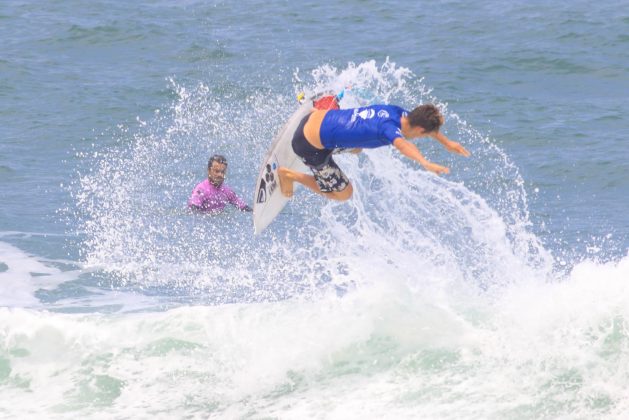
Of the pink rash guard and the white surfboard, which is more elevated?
the white surfboard

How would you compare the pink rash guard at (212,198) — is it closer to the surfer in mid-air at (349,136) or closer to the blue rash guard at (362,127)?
the surfer in mid-air at (349,136)

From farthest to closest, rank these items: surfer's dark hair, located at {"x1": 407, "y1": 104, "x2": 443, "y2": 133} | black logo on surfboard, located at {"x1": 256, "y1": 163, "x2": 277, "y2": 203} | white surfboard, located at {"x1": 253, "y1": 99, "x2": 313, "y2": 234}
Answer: black logo on surfboard, located at {"x1": 256, "y1": 163, "x2": 277, "y2": 203} → white surfboard, located at {"x1": 253, "y1": 99, "x2": 313, "y2": 234} → surfer's dark hair, located at {"x1": 407, "y1": 104, "x2": 443, "y2": 133}

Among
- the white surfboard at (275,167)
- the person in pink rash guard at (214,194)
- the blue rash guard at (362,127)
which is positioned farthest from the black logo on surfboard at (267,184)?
the person in pink rash guard at (214,194)

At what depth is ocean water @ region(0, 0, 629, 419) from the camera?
27.8 ft

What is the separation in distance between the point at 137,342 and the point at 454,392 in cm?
299

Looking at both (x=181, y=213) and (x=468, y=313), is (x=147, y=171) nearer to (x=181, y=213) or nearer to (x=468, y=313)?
(x=181, y=213)

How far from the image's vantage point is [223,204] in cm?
1332

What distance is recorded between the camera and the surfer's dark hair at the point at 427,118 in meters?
8.38

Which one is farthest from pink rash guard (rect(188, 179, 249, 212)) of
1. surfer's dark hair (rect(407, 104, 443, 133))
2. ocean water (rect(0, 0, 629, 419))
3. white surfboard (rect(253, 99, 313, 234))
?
surfer's dark hair (rect(407, 104, 443, 133))

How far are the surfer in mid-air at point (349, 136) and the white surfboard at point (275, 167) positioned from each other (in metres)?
0.29

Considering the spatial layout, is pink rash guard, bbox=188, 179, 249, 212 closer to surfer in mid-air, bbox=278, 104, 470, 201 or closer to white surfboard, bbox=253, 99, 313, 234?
white surfboard, bbox=253, 99, 313, 234

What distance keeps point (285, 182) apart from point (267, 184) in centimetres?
56

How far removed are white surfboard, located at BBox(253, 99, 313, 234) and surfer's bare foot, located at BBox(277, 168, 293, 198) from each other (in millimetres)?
249

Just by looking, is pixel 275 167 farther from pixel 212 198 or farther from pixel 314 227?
pixel 212 198
